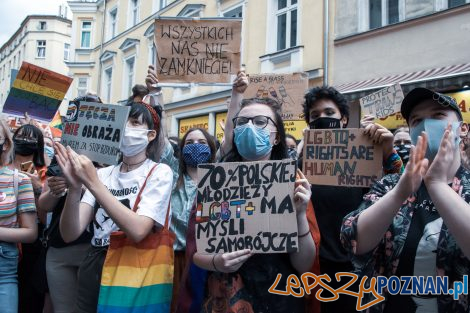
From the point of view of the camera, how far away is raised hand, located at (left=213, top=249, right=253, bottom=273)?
76.2 inches

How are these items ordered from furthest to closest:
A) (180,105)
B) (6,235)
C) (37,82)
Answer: (180,105)
(37,82)
(6,235)

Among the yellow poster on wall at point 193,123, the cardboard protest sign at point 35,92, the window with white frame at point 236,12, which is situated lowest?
the cardboard protest sign at point 35,92

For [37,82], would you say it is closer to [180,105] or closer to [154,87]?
[154,87]

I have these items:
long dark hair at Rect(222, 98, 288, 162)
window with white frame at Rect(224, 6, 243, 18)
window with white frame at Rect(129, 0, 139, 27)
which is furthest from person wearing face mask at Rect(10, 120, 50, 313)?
window with white frame at Rect(129, 0, 139, 27)

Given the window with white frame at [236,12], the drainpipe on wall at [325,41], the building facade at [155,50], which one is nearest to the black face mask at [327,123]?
the building facade at [155,50]

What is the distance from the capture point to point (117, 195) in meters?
2.50

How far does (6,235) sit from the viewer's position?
3025 mm

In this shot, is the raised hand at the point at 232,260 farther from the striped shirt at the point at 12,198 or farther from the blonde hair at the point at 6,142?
the blonde hair at the point at 6,142

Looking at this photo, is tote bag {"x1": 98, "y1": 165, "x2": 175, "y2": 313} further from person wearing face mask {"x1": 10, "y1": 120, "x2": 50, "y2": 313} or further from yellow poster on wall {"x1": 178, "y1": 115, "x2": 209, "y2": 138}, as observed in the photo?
yellow poster on wall {"x1": 178, "y1": 115, "x2": 209, "y2": 138}

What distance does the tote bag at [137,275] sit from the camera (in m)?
2.28

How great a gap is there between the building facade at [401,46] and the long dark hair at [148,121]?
605 cm

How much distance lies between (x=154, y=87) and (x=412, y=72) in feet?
20.9

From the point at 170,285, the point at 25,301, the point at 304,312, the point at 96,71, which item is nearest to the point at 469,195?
the point at 304,312

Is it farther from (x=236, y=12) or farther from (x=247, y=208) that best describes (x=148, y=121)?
(x=236, y=12)
